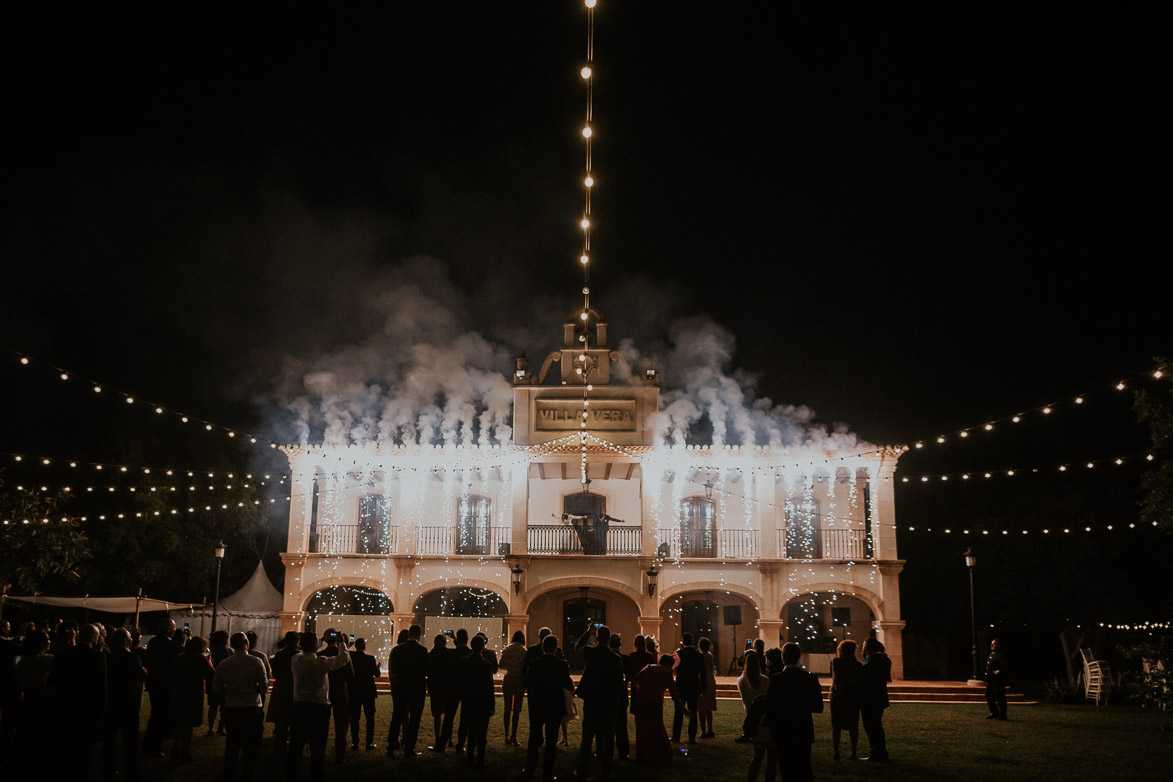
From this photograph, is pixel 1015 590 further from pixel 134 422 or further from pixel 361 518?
pixel 134 422

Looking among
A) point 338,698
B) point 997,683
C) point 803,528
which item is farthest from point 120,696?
point 803,528

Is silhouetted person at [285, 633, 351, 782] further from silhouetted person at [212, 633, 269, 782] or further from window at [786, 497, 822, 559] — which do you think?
window at [786, 497, 822, 559]

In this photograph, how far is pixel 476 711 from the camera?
32.6 feet

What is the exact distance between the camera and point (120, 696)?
A: 29.5ft

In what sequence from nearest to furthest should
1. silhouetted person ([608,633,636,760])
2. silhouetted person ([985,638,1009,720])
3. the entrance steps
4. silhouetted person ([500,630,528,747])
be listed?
silhouetted person ([608,633,636,760])
silhouetted person ([500,630,528,747])
silhouetted person ([985,638,1009,720])
the entrance steps

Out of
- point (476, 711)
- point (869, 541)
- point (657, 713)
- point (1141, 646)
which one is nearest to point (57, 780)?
point (476, 711)

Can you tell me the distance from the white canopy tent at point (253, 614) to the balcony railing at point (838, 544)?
13422mm

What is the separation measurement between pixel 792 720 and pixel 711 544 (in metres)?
15.8

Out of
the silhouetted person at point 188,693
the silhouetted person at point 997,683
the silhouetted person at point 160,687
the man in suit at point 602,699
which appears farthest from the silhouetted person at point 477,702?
the silhouetted person at point 997,683

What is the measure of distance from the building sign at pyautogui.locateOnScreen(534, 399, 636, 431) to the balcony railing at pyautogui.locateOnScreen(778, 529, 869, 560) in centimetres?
462

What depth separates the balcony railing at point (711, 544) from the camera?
23.0m

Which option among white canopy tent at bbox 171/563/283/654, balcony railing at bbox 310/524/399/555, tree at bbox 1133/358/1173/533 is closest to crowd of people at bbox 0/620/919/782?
tree at bbox 1133/358/1173/533

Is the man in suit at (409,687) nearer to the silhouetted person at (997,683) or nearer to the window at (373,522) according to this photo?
the silhouetted person at (997,683)

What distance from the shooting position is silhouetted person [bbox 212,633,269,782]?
831cm
